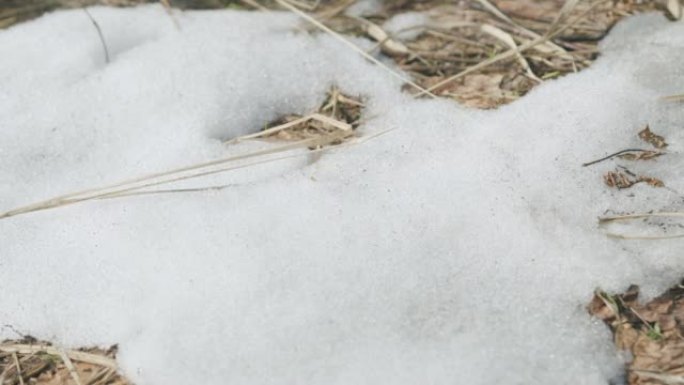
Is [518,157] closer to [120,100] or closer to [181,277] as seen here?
[181,277]

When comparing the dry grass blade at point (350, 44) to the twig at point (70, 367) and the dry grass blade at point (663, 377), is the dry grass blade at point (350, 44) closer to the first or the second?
the dry grass blade at point (663, 377)

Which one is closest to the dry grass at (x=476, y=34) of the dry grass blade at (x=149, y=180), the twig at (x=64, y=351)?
the dry grass blade at (x=149, y=180)

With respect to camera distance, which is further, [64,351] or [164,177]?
[164,177]

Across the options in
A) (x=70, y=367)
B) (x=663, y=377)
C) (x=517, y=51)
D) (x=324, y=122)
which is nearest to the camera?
(x=663, y=377)

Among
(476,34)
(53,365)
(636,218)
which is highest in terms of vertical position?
(476,34)

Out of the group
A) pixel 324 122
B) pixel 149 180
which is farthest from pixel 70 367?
pixel 324 122

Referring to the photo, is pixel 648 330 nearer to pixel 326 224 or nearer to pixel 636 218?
pixel 636 218
